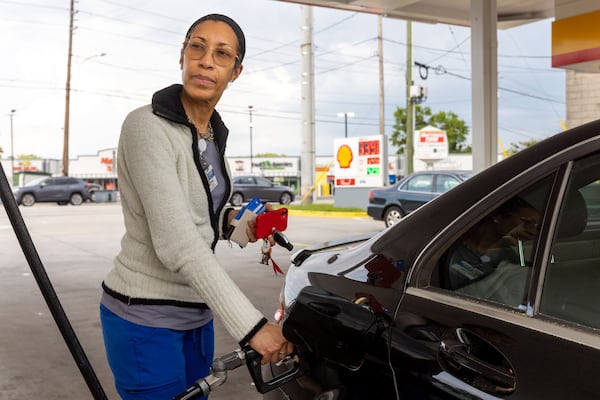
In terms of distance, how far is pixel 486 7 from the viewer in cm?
1073

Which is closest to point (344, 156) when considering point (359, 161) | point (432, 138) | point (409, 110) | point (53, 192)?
point (359, 161)

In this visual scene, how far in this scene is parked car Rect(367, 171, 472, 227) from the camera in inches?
614

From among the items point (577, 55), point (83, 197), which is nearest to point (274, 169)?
point (83, 197)

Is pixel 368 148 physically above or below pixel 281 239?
above

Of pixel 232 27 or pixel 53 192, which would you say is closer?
pixel 232 27

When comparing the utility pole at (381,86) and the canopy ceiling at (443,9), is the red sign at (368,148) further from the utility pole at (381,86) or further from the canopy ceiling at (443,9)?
the utility pole at (381,86)

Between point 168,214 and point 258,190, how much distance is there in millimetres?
30283

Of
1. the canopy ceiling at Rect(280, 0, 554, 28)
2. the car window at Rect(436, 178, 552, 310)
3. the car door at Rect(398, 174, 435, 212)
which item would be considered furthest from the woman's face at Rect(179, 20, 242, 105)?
the car door at Rect(398, 174, 435, 212)

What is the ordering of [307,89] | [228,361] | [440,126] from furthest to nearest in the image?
[440,126]
[307,89]
[228,361]

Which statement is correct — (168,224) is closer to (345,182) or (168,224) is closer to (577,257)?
(577,257)

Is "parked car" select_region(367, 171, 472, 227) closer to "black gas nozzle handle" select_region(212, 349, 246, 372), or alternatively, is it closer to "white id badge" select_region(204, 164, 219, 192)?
"white id badge" select_region(204, 164, 219, 192)

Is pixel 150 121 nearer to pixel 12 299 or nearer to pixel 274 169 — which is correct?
pixel 12 299

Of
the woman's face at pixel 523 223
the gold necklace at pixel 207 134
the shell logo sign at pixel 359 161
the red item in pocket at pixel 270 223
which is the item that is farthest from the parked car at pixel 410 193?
the woman's face at pixel 523 223

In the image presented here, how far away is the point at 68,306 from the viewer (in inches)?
285
